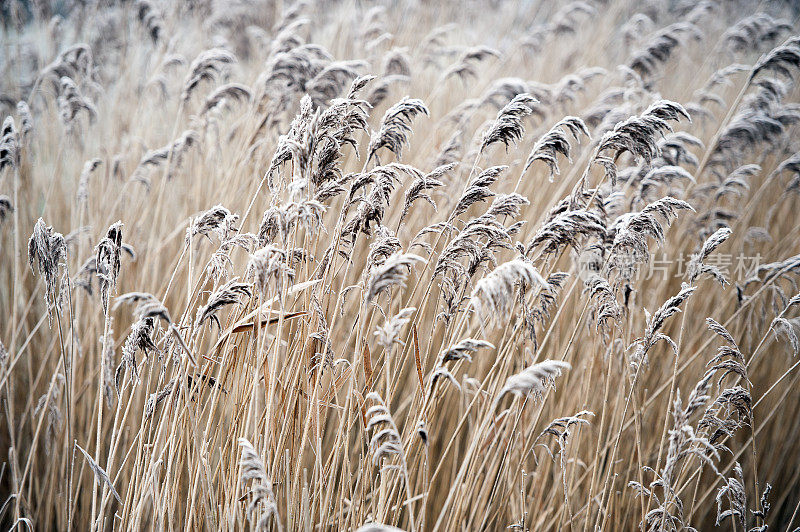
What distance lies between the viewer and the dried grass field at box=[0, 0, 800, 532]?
1.15 meters

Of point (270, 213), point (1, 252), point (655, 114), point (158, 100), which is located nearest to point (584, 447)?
point (655, 114)

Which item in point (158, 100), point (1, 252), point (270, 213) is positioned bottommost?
point (1, 252)

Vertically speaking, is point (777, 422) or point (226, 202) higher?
point (226, 202)

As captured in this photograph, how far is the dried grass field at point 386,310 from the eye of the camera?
1.15 metres

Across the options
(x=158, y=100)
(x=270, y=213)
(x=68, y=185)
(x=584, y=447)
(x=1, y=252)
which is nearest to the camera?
(x=270, y=213)

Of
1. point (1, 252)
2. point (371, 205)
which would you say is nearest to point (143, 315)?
point (371, 205)

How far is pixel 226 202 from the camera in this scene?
2.01 metres

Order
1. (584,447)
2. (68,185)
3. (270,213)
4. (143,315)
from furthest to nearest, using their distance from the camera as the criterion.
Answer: (68,185), (584,447), (270,213), (143,315)

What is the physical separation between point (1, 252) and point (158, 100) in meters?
1.64

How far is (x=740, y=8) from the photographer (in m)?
6.09

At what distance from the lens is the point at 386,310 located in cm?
174

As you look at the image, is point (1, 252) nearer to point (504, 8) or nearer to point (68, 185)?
point (68, 185)

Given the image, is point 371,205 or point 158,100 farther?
point 158,100

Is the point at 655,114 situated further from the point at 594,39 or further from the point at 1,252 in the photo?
the point at 594,39
